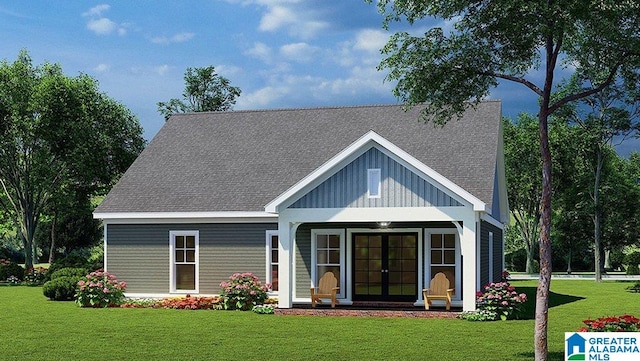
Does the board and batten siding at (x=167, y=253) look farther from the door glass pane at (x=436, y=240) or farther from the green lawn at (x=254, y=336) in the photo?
the door glass pane at (x=436, y=240)

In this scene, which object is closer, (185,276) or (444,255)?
(444,255)

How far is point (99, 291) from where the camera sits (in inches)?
1032

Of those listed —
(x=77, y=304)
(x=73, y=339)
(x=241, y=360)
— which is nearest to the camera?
(x=241, y=360)

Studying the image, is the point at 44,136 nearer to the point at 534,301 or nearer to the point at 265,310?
the point at 265,310

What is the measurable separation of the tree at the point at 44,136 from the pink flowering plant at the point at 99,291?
1880 centimetres

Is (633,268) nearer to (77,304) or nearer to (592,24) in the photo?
(77,304)

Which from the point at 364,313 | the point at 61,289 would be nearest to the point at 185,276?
the point at 61,289

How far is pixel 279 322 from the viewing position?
69.0 ft

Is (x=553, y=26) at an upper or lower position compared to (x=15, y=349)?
upper

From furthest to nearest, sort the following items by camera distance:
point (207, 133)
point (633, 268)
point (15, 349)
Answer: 1. point (633, 268)
2. point (207, 133)
3. point (15, 349)

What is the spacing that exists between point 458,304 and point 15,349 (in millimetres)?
13408

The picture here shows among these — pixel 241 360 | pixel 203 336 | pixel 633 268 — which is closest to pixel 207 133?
pixel 203 336

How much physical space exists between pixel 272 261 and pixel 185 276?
3208 mm

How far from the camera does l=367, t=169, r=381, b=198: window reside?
75.5 feet
